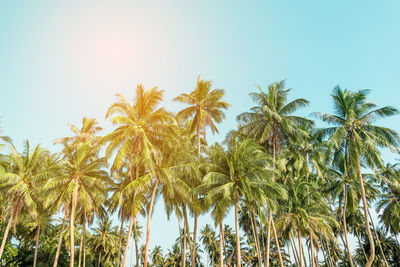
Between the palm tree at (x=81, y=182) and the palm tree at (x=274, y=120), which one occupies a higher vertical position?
the palm tree at (x=274, y=120)

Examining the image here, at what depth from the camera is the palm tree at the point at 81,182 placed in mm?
20953

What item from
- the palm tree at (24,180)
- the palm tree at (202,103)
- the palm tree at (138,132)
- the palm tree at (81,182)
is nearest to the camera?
the palm tree at (138,132)

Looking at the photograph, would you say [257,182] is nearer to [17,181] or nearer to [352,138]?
[352,138]

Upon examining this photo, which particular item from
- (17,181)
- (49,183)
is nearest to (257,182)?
(49,183)

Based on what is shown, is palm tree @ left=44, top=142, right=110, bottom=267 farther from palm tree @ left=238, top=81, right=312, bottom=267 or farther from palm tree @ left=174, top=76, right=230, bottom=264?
palm tree @ left=238, top=81, right=312, bottom=267

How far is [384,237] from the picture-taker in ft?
155

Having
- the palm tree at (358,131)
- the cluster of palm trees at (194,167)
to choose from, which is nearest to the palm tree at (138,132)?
the cluster of palm trees at (194,167)

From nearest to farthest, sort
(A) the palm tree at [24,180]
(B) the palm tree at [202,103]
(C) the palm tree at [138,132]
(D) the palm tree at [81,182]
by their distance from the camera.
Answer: (C) the palm tree at [138,132] → (D) the palm tree at [81,182] → (A) the palm tree at [24,180] → (B) the palm tree at [202,103]

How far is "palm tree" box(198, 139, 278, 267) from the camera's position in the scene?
19.3 m

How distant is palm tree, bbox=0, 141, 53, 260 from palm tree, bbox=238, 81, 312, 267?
18.4 meters

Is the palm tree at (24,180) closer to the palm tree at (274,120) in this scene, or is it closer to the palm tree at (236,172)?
the palm tree at (236,172)

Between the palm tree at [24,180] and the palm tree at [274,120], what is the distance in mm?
18417

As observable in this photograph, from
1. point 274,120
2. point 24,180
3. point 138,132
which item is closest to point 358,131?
point 274,120

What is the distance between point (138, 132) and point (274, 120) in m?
12.5
